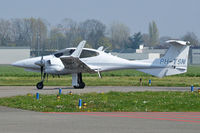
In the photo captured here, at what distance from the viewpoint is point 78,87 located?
35.8m

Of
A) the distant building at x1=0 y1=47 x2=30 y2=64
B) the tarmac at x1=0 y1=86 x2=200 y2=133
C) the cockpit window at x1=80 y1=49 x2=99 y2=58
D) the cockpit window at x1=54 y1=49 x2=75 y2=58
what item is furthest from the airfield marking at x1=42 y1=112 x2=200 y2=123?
the distant building at x1=0 y1=47 x2=30 y2=64

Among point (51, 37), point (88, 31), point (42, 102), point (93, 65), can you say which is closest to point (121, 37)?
point (88, 31)

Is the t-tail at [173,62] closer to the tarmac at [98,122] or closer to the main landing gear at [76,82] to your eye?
the main landing gear at [76,82]

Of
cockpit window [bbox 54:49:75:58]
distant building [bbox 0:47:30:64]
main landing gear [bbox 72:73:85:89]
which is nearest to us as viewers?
cockpit window [bbox 54:49:75:58]

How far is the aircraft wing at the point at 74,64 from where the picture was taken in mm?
34281

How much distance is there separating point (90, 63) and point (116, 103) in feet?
42.9

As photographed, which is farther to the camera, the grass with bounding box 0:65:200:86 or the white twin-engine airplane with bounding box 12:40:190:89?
the grass with bounding box 0:65:200:86

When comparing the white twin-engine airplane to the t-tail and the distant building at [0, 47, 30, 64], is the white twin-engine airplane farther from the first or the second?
the distant building at [0, 47, 30, 64]

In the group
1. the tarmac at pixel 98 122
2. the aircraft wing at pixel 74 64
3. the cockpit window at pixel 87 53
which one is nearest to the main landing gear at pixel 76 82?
the aircraft wing at pixel 74 64

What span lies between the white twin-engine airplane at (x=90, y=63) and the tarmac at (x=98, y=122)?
47.1ft

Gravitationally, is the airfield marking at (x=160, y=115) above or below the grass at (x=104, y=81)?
above

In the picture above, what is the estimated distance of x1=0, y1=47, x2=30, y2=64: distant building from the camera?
4722 inches

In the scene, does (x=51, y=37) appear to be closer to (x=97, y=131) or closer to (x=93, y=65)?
(x=93, y=65)

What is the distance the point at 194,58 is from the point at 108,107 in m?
128
